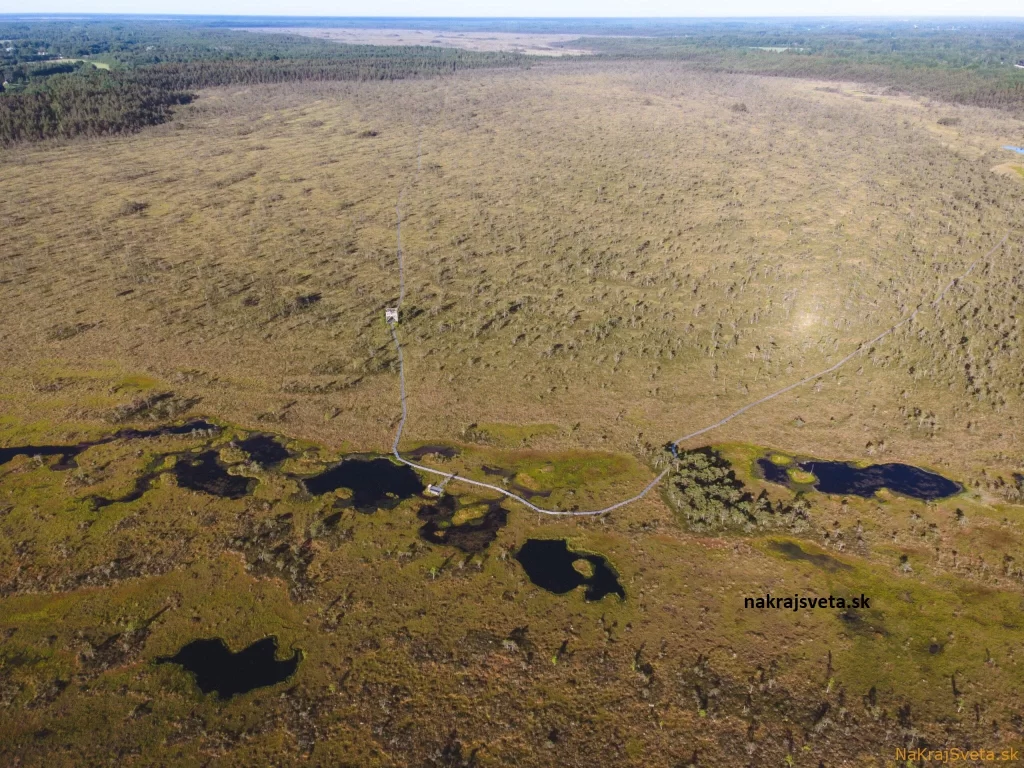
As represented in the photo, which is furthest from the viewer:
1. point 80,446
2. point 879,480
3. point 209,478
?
point 80,446

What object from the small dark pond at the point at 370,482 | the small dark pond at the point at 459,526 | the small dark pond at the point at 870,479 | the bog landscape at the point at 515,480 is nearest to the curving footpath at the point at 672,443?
the bog landscape at the point at 515,480

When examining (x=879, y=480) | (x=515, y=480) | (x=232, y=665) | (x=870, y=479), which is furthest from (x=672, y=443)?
(x=232, y=665)

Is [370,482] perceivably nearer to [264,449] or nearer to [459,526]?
[459,526]

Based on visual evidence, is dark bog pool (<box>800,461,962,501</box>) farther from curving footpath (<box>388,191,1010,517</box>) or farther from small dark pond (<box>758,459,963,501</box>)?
curving footpath (<box>388,191,1010,517</box>)

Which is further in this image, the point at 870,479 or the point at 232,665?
the point at 870,479

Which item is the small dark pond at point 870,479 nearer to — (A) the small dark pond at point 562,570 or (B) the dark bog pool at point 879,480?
(B) the dark bog pool at point 879,480

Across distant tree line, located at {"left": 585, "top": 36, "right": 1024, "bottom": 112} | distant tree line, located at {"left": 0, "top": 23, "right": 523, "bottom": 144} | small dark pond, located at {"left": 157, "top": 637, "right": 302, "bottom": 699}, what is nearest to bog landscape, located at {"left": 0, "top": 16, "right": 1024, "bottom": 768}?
small dark pond, located at {"left": 157, "top": 637, "right": 302, "bottom": 699}

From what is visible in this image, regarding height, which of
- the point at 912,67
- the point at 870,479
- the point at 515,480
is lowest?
the point at 515,480
